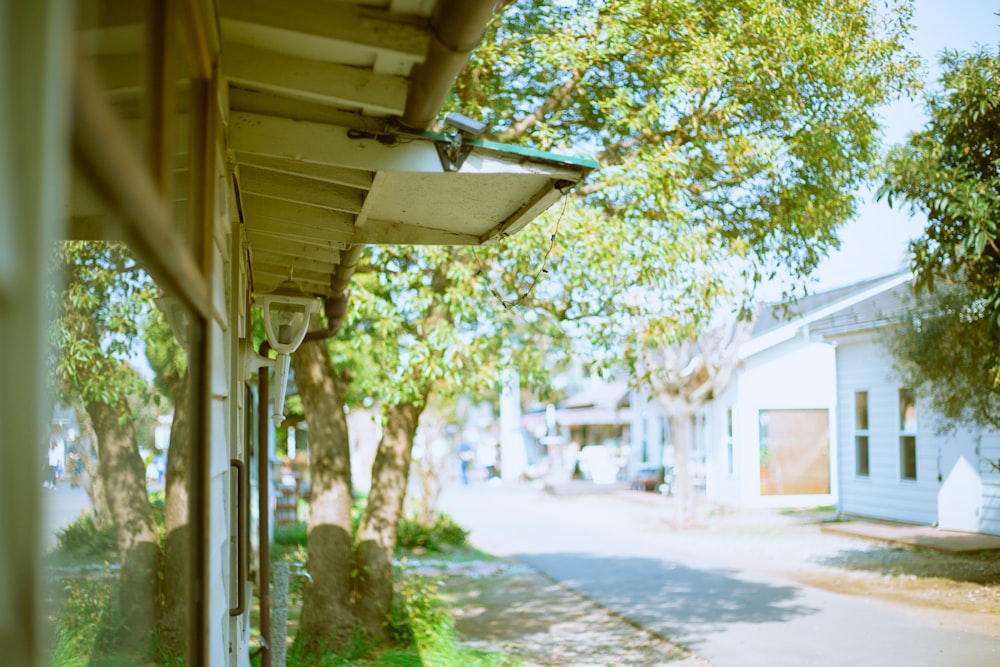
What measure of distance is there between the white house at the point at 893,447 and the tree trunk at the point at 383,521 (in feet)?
30.0

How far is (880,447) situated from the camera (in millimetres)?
19672

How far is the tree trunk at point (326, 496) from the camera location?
9094mm

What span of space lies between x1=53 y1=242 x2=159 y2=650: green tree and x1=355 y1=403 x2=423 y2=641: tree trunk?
9.50 feet

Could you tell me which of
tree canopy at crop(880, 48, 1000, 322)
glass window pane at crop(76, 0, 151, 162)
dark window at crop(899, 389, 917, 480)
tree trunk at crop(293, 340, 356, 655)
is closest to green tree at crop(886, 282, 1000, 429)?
tree canopy at crop(880, 48, 1000, 322)

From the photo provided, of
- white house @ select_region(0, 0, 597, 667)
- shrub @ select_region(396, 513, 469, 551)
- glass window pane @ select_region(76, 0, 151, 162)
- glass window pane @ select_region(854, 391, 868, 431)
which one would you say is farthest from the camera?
glass window pane @ select_region(854, 391, 868, 431)

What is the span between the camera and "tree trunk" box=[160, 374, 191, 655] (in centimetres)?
504

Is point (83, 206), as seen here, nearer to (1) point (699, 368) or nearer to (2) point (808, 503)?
(1) point (699, 368)

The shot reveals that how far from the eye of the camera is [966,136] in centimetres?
1091

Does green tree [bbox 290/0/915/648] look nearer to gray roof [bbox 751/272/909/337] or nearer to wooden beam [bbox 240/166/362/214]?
wooden beam [bbox 240/166/362/214]

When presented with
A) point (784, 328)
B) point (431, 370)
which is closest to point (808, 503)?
point (784, 328)

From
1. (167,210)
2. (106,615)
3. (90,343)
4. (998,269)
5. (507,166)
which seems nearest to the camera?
(167,210)

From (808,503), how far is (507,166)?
22.5 metres

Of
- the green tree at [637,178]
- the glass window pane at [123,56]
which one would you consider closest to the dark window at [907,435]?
the green tree at [637,178]

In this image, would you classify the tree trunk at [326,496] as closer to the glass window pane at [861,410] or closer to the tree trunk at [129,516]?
the tree trunk at [129,516]
